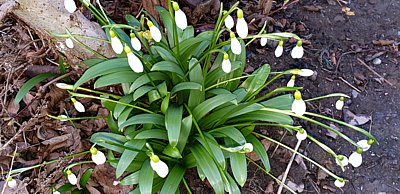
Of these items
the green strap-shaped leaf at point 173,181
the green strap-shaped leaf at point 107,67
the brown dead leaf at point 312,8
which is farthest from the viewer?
the brown dead leaf at point 312,8

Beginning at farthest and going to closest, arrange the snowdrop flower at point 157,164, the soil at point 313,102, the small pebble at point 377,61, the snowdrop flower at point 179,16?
the small pebble at point 377,61, the soil at point 313,102, the snowdrop flower at point 179,16, the snowdrop flower at point 157,164

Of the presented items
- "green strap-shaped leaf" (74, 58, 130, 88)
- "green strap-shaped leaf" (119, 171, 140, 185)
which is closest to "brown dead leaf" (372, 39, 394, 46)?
"green strap-shaped leaf" (74, 58, 130, 88)

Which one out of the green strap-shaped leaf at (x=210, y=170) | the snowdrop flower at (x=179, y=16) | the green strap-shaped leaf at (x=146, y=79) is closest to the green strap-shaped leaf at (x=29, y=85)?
the green strap-shaped leaf at (x=146, y=79)

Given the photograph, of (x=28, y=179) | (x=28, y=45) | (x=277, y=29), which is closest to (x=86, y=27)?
(x=28, y=45)

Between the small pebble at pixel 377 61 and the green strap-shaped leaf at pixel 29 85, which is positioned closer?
the green strap-shaped leaf at pixel 29 85

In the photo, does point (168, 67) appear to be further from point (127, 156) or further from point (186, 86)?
point (127, 156)

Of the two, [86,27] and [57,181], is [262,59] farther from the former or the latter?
[57,181]

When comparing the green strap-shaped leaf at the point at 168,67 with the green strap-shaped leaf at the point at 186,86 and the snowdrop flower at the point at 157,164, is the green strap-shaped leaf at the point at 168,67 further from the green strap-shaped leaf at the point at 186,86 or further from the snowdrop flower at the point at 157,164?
the snowdrop flower at the point at 157,164
